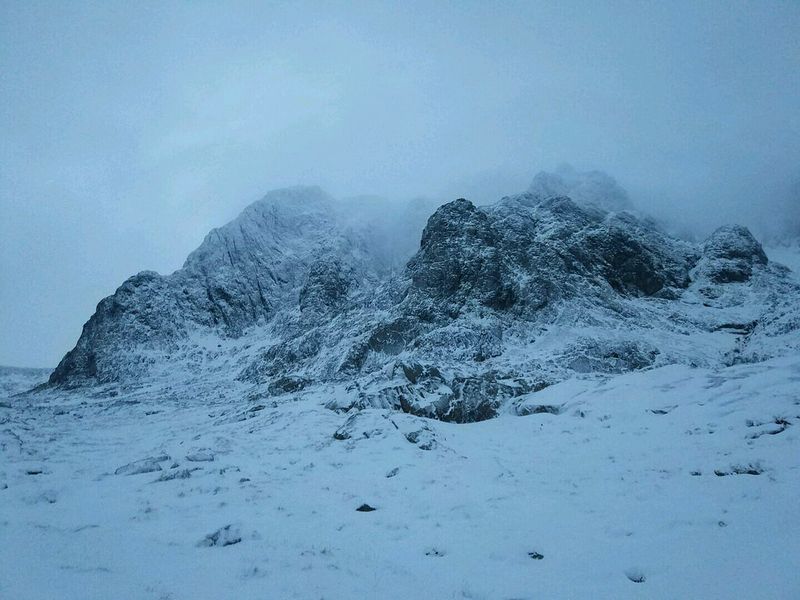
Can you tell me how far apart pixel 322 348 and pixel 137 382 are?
28.6 metres

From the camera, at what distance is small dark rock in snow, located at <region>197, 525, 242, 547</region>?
9.07m

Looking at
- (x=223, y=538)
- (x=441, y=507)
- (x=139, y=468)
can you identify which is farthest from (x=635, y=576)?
(x=139, y=468)

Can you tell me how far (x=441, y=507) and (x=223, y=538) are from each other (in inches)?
212

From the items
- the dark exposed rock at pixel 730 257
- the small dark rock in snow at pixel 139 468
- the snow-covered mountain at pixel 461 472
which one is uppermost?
the dark exposed rock at pixel 730 257

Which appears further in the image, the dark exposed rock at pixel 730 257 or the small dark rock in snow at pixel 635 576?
the dark exposed rock at pixel 730 257

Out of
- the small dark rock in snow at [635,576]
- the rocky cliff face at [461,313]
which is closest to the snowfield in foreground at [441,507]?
the small dark rock in snow at [635,576]

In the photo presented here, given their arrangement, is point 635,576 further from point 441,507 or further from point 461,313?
point 461,313

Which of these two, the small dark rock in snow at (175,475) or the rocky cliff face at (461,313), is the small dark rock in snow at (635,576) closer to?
the small dark rock in snow at (175,475)

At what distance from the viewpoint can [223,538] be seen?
9.17 m

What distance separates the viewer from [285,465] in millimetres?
15773

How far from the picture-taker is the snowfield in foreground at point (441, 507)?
727 cm

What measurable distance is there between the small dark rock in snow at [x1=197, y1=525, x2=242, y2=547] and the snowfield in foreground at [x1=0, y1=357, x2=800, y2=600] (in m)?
0.04

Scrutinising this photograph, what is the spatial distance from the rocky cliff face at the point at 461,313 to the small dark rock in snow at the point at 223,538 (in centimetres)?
1683

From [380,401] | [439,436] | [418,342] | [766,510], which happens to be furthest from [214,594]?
[418,342]
